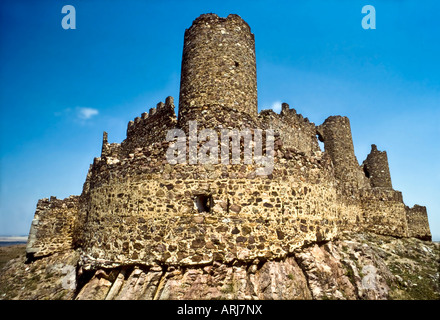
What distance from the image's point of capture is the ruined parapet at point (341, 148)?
74.8 feet

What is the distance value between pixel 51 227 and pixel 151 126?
7.20 m

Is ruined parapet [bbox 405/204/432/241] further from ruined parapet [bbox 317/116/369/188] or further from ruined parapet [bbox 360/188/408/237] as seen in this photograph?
ruined parapet [bbox 360/188/408/237]

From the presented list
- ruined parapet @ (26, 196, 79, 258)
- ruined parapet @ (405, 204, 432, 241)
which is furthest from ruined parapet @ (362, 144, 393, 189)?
ruined parapet @ (26, 196, 79, 258)

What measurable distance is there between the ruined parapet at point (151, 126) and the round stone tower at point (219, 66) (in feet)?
8.95

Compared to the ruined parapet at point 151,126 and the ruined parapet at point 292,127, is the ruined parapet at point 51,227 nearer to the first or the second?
the ruined parapet at point 151,126

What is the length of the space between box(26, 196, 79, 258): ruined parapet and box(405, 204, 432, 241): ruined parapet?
1087 inches

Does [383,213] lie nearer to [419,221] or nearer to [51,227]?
[419,221]

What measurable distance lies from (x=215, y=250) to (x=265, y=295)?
60.3 inches

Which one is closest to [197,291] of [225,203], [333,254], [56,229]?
[225,203]

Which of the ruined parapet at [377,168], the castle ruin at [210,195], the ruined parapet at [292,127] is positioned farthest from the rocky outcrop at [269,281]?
the ruined parapet at [377,168]

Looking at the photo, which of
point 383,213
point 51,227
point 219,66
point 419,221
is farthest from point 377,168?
point 51,227

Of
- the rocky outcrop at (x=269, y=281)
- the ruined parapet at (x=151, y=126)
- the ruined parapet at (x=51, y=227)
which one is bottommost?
the rocky outcrop at (x=269, y=281)

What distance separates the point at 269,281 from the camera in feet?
20.3
